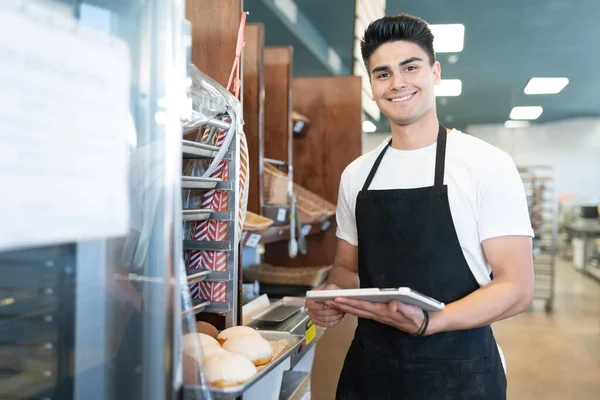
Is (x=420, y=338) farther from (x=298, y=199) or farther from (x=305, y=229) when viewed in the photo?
(x=298, y=199)

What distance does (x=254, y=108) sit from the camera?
2.78 meters

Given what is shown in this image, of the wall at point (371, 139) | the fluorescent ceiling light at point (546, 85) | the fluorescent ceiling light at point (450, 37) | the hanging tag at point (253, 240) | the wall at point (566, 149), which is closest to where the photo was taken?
the hanging tag at point (253, 240)

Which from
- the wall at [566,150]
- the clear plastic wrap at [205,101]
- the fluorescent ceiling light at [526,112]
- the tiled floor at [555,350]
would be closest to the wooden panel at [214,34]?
the clear plastic wrap at [205,101]

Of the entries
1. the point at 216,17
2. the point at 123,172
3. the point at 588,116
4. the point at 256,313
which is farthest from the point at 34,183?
the point at 588,116

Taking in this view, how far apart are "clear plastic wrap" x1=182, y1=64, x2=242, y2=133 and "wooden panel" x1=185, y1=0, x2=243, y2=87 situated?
12.6 inches

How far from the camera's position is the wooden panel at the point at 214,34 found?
64.7 inches

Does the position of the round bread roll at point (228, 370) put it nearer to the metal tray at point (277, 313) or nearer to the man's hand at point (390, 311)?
the man's hand at point (390, 311)

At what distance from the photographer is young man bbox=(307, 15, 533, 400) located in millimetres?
1506

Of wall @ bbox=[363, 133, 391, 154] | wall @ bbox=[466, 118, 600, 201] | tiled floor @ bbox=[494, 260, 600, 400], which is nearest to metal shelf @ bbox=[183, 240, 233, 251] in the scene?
tiled floor @ bbox=[494, 260, 600, 400]

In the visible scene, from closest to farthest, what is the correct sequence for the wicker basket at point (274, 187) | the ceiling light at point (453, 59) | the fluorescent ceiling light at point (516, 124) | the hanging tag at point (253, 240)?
the hanging tag at point (253, 240) < the wicker basket at point (274, 187) < the ceiling light at point (453, 59) < the fluorescent ceiling light at point (516, 124)

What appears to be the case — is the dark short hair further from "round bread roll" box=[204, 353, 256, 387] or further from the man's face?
"round bread roll" box=[204, 353, 256, 387]

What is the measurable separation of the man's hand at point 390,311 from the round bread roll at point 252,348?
243 millimetres

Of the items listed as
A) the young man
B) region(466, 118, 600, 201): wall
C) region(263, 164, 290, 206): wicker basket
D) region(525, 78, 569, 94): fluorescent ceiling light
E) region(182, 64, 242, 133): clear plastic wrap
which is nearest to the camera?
region(182, 64, 242, 133): clear plastic wrap

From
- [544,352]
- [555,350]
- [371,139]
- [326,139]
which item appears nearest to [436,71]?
[326,139]
